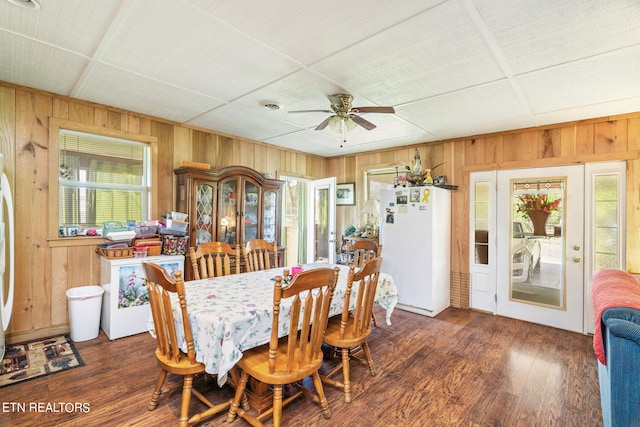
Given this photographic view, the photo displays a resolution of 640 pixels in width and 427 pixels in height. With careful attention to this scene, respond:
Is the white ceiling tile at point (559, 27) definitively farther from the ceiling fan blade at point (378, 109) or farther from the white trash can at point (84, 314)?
the white trash can at point (84, 314)

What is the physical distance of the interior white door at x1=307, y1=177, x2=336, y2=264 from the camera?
5000 millimetres

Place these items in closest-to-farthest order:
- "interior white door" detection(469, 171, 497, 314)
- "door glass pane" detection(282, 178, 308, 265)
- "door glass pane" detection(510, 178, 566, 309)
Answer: "door glass pane" detection(510, 178, 566, 309)
"interior white door" detection(469, 171, 497, 314)
"door glass pane" detection(282, 178, 308, 265)

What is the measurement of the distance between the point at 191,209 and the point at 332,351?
87.7 inches

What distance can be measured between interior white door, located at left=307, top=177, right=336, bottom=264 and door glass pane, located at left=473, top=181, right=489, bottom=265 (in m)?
2.09

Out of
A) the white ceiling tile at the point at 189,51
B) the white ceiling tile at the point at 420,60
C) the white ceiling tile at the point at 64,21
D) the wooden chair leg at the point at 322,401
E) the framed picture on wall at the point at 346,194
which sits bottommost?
the wooden chair leg at the point at 322,401

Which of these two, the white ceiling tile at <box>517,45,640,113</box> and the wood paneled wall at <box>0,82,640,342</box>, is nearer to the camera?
the white ceiling tile at <box>517,45,640,113</box>

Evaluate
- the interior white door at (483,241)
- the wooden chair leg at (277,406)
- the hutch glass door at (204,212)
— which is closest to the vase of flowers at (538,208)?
the interior white door at (483,241)

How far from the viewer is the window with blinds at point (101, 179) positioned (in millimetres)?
3152

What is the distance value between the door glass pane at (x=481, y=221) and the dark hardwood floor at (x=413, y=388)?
1.16 m

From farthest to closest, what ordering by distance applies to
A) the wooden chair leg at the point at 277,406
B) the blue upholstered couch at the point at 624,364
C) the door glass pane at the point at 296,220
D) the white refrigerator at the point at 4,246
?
the door glass pane at the point at 296,220, the white refrigerator at the point at 4,246, the wooden chair leg at the point at 277,406, the blue upholstered couch at the point at 624,364

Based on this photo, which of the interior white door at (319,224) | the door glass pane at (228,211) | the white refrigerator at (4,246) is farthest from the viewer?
the interior white door at (319,224)

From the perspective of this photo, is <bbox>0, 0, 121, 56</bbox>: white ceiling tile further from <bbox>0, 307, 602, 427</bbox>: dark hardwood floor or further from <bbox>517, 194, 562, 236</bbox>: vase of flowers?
<bbox>517, 194, 562, 236</bbox>: vase of flowers

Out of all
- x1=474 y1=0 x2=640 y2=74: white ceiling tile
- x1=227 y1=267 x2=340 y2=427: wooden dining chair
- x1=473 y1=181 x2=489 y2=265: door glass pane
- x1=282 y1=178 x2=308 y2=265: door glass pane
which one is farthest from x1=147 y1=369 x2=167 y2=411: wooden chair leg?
x1=473 y1=181 x2=489 y2=265: door glass pane

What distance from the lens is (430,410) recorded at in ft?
6.68
